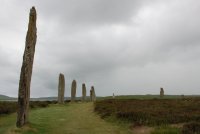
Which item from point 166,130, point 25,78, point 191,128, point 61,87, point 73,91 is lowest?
point 166,130

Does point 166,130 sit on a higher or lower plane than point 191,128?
lower

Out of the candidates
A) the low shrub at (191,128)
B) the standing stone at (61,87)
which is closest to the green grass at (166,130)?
the low shrub at (191,128)

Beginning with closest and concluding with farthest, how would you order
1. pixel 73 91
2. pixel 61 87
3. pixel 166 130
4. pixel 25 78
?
pixel 166 130 → pixel 25 78 → pixel 61 87 → pixel 73 91

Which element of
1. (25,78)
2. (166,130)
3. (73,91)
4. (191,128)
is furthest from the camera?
(73,91)

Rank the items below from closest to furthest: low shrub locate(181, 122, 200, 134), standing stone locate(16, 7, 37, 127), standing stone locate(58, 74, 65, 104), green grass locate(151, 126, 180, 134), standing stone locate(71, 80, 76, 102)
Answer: low shrub locate(181, 122, 200, 134) < green grass locate(151, 126, 180, 134) < standing stone locate(16, 7, 37, 127) < standing stone locate(58, 74, 65, 104) < standing stone locate(71, 80, 76, 102)

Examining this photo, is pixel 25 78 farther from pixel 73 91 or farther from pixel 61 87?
pixel 73 91

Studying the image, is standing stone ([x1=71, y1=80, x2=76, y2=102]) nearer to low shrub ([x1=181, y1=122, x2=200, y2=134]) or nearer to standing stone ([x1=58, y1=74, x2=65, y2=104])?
standing stone ([x1=58, y1=74, x2=65, y2=104])

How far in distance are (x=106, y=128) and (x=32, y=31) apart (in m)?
7.24

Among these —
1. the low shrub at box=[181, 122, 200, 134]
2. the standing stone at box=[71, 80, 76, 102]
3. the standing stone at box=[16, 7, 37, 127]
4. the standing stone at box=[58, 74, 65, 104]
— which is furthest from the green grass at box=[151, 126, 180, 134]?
the standing stone at box=[71, 80, 76, 102]

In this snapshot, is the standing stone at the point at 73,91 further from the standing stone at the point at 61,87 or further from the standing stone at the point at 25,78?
the standing stone at the point at 25,78

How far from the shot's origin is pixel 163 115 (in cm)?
2311

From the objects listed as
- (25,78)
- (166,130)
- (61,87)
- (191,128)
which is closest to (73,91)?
(61,87)

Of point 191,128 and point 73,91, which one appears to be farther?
point 73,91

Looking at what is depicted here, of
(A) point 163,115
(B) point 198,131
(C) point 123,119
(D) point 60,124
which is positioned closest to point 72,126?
(D) point 60,124
